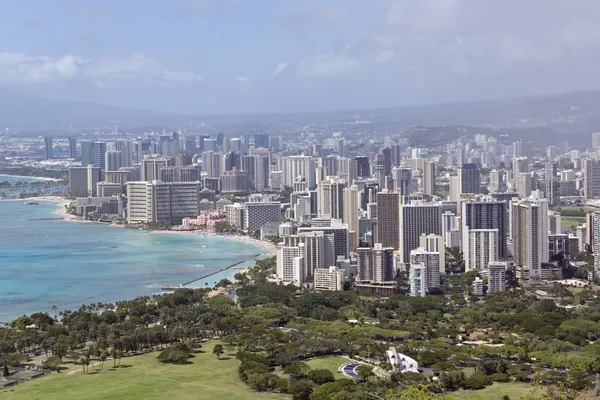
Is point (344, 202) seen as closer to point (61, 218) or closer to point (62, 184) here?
point (61, 218)

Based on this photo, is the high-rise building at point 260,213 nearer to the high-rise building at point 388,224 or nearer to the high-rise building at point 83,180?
the high-rise building at point 388,224

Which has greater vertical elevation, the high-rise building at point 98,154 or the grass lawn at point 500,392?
the high-rise building at point 98,154

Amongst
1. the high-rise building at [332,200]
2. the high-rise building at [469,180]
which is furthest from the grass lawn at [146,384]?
the high-rise building at [469,180]

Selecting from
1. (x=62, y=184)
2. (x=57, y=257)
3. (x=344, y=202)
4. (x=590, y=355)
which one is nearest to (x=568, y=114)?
(x=62, y=184)

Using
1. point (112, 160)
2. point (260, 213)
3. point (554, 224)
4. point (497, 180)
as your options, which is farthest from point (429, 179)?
point (112, 160)

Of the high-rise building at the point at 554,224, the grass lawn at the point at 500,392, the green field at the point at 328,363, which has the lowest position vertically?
the grass lawn at the point at 500,392

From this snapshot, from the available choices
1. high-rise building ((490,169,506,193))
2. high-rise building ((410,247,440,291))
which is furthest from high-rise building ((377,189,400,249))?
high-rise building ((490,169,506,193))

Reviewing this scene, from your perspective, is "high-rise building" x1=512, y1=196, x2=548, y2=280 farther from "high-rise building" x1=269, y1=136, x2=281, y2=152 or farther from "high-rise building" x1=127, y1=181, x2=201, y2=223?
"high-rise building" x1=269, y1=136, x2=281, y2=152
